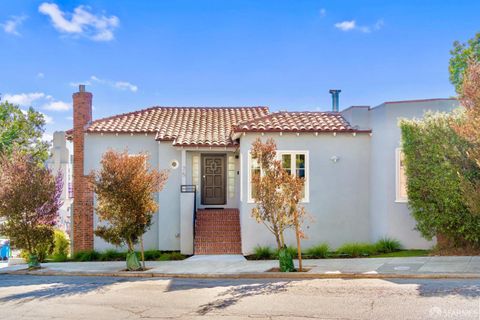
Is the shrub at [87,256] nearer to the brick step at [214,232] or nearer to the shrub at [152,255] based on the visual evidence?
the shrub at [152,255]

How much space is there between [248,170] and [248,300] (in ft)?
27.6

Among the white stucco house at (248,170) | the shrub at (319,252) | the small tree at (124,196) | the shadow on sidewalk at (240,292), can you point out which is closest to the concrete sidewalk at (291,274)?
the shrub at (319,252)

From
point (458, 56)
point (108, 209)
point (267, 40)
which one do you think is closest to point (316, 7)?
point (267, 40)

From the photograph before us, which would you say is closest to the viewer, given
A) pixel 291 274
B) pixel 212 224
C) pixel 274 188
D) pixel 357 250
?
pixel 291 274

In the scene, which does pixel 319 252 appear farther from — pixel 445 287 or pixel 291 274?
pixel 445 287

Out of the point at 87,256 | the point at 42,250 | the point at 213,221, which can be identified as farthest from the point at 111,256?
the point at 213,221

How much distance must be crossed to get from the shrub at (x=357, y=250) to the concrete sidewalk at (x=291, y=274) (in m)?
1.04

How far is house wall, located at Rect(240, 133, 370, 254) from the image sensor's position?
19250 mm

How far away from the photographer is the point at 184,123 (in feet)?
77.1

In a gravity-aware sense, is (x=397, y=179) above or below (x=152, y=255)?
above

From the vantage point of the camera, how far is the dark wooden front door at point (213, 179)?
22.2 meters

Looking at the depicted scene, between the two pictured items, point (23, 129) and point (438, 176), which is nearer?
point (438, 176)

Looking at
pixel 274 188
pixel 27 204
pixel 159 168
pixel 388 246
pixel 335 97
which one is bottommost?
pixel 388 246

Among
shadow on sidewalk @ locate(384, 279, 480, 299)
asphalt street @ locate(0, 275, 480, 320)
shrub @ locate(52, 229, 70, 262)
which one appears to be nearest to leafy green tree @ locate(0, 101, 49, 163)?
shrub @ locate(52, 229, 70, 262)
